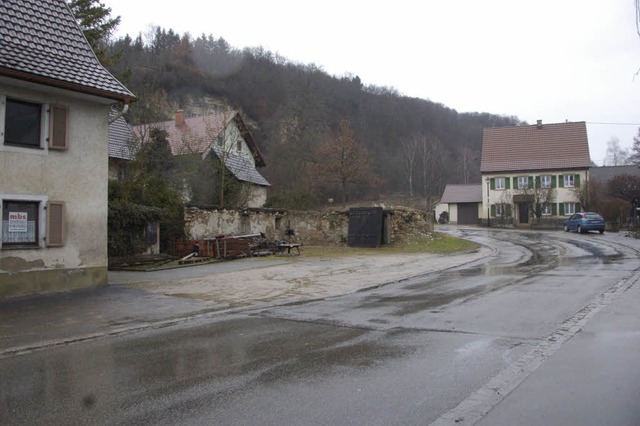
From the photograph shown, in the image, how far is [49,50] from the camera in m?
13.2

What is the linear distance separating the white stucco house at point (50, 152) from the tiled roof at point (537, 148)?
49.7m

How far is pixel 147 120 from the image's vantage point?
1110 inches

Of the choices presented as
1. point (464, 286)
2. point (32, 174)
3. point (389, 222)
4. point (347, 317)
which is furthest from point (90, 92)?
point (389, 222)

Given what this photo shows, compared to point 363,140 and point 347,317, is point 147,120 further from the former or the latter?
point 363,140

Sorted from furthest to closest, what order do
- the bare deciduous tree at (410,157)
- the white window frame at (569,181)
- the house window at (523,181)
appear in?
the bare deciduous tree at (410,157) → the house window at (523,181) → the white window frame at (569,181)

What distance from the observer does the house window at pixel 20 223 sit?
1194 centimetres

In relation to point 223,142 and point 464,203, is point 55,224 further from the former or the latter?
point 464,203

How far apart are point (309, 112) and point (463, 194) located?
27480 millimetres

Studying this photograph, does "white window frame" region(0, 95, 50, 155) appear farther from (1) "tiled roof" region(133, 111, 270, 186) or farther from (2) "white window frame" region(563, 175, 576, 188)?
(2) "white window frame" region(563, 175, 576, 188)

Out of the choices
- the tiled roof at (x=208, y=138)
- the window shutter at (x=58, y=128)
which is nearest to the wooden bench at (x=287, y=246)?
Result: the tiled roof at (x=208, y=138)

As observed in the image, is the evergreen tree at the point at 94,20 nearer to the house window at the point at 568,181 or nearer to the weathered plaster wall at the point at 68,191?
the weathered plaster wall at the point at 68,191

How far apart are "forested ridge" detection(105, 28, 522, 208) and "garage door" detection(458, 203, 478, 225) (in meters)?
11.2

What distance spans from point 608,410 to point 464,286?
8376 millimetres

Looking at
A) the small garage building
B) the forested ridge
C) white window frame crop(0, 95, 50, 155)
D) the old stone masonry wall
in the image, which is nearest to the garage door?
the small garage building
